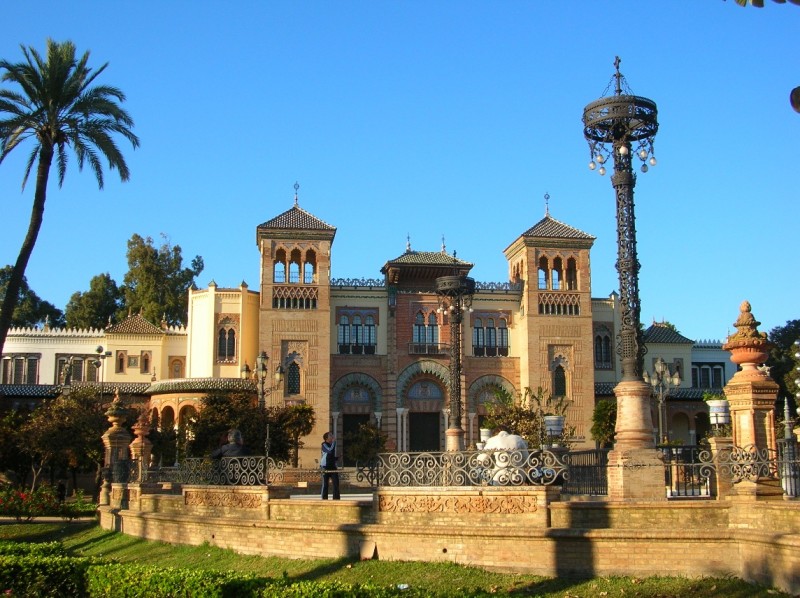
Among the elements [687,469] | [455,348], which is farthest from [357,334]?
[687,469]

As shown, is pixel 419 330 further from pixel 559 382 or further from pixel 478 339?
pixel 559 382

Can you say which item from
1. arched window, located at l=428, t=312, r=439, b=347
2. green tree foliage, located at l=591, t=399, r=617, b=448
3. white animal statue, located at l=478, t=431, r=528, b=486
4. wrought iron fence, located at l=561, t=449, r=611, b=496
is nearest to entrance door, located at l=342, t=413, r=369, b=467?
arched window, located at l=428, t=312, r=439, b=347

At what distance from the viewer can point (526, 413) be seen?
40250mm

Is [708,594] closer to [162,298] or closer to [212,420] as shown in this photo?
[212,420]

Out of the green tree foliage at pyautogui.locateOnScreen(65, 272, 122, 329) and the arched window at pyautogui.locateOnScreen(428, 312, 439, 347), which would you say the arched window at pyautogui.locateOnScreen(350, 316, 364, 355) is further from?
the green tree foliage at pyautogui.locateOnScreen(65, 272, 122, 329)

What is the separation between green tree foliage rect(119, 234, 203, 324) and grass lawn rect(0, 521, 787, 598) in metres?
42.7

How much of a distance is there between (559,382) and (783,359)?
14.0 metres

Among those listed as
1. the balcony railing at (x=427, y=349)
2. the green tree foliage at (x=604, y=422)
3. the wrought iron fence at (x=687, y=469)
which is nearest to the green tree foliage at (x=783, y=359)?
the green tree foliage at (x=604, y=422)

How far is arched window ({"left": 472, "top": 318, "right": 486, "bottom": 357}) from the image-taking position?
162ft

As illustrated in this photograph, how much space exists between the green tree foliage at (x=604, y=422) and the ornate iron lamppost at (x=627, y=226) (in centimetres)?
3036

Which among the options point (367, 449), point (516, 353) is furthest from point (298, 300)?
point (516, 353)

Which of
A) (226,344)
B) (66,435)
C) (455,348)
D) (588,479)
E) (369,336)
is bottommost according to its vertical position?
(588,479)

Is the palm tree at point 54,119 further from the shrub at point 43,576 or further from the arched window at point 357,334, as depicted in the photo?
the arched window at point 357,334

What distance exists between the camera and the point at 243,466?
58.8ft
